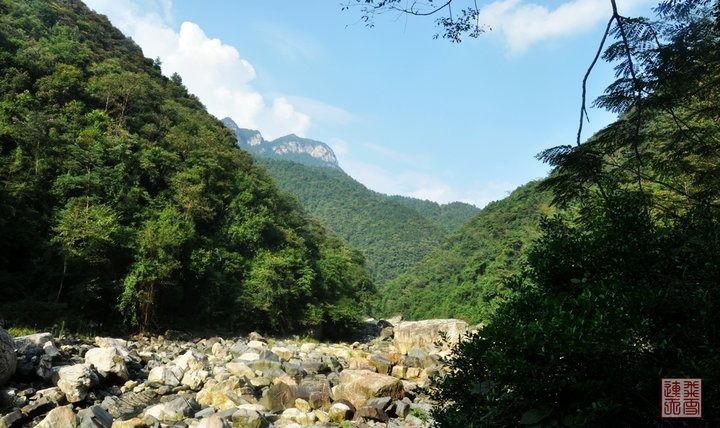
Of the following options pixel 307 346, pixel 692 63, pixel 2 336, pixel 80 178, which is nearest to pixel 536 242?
pixel 692 63

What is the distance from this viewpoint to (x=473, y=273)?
52.2 meters

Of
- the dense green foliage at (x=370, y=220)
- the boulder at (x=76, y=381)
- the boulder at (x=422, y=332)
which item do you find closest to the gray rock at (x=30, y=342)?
the boulder at (x=76, y=381)

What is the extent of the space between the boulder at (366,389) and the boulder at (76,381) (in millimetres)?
6342

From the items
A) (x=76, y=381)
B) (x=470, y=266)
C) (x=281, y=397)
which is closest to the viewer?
(x=76, y=381)

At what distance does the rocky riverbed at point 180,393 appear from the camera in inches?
362

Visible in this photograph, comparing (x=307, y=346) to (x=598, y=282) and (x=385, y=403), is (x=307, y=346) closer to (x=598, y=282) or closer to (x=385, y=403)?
(x=385, y=403)

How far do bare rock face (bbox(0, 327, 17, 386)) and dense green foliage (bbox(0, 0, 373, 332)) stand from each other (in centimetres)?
848

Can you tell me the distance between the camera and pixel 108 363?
39.5 ft

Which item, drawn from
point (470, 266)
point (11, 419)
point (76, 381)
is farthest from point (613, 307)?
point (470, 266)

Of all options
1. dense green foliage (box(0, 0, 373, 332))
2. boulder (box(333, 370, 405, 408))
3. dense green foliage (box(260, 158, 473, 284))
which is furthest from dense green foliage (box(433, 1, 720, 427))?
dense green foliage (box(260, 158, 473, 284))

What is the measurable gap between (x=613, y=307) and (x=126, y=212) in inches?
986

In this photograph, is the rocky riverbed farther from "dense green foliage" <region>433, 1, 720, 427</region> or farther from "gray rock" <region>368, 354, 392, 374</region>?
"dense green foliage" <region>433, 1, 720, 427</region>

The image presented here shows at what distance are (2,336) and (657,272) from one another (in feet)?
41.2

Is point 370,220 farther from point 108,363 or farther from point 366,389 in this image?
point 108,363
